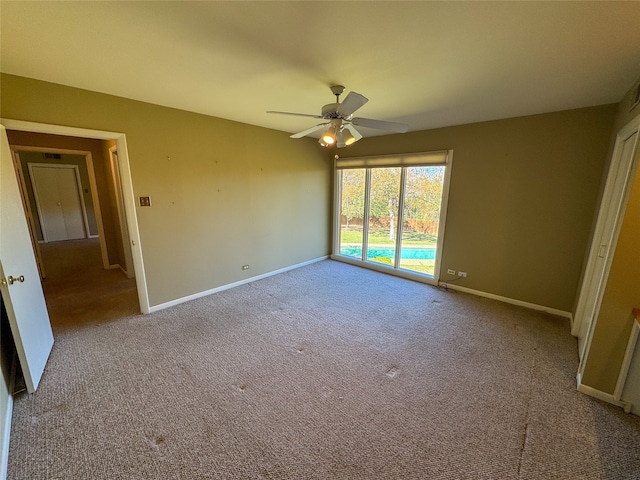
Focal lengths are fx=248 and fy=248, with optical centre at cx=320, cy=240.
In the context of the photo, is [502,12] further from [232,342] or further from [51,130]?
[51,130]

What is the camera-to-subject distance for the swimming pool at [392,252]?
14.0 feet

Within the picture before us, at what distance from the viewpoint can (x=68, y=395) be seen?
1.90 metres

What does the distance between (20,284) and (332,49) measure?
2972 millimetres

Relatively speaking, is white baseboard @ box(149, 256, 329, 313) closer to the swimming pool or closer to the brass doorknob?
the swimming pool

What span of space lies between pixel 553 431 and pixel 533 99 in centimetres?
298

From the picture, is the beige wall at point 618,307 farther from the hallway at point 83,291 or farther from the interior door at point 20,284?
the hallway at point 83,291

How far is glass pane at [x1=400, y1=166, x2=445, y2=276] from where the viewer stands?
13.3ft

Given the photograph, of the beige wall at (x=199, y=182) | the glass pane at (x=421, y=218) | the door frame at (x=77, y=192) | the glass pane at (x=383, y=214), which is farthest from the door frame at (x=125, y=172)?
the door frame at (x=77, y=192)

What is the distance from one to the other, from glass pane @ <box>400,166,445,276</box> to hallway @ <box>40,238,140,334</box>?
4267mm

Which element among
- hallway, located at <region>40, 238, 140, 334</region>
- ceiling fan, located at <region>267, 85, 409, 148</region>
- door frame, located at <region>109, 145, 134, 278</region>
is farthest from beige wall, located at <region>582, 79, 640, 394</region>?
door frame, located at <region>109, 145, 134, 278</region>

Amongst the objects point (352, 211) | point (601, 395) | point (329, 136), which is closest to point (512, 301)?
point (601, 395)

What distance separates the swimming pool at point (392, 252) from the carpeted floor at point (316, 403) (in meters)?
1.39

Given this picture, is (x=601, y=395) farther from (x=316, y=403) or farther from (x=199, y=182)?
(x=199, y=182)

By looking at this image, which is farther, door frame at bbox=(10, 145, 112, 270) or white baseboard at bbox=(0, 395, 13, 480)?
door frame at bbox=(10, 145, 112, 270)
